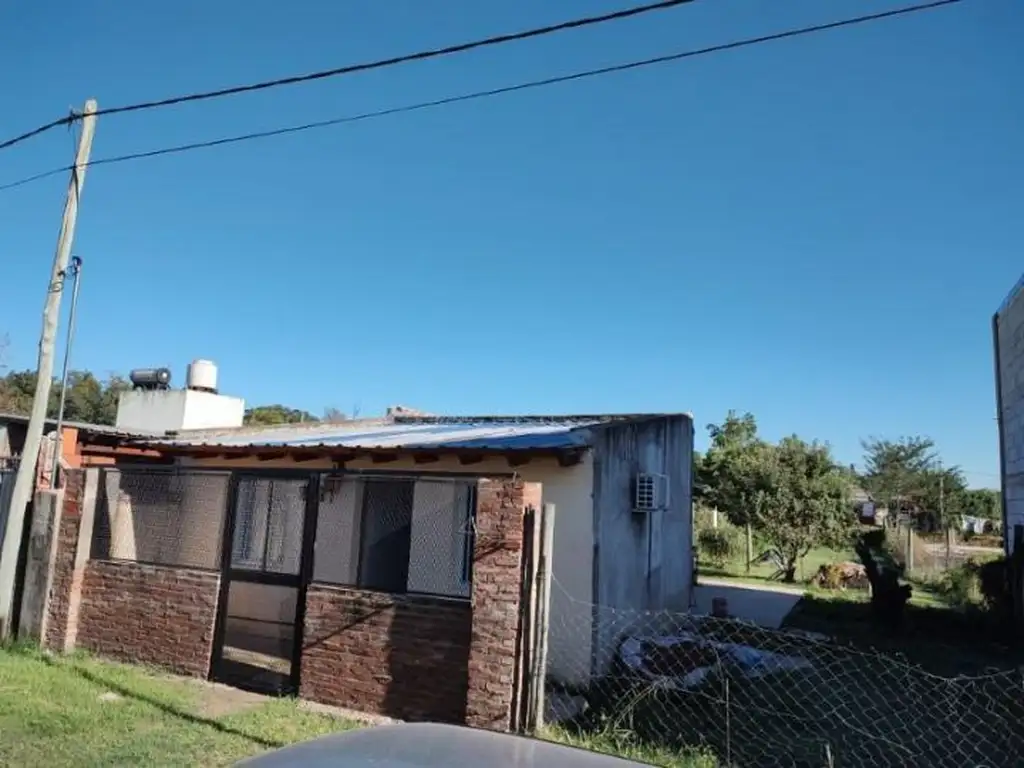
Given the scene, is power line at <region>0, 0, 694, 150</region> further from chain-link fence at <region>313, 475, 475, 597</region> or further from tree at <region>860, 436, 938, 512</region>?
tree at <region>860, 436, 938, 512</region>

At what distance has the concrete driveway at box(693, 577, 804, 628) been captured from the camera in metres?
13.5

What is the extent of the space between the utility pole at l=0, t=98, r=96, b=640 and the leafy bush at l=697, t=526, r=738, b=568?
20.6 metres

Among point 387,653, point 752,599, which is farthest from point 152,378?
point 752,599

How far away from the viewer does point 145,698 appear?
6.30 metres

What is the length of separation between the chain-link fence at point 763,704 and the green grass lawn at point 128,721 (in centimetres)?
239

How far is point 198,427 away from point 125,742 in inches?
386

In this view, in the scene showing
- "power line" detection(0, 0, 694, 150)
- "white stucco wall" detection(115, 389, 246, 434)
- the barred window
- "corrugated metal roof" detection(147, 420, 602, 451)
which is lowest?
the barred window

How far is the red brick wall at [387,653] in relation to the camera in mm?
5824

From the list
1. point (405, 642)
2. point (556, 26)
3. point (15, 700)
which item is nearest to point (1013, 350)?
point (556, 26)

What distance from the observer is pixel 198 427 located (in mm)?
14305

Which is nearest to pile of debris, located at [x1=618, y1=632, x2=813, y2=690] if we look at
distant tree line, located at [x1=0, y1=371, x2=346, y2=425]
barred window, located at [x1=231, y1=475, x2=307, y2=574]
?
barred window, located at [x1=231, y1=475, x2=307, y2=574]

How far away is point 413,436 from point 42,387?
4.80m

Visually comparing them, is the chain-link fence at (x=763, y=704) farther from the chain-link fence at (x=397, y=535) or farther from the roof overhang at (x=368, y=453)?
the roof overhang at (x=368, y=453)

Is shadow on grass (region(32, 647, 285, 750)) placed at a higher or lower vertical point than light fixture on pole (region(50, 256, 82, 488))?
lower
